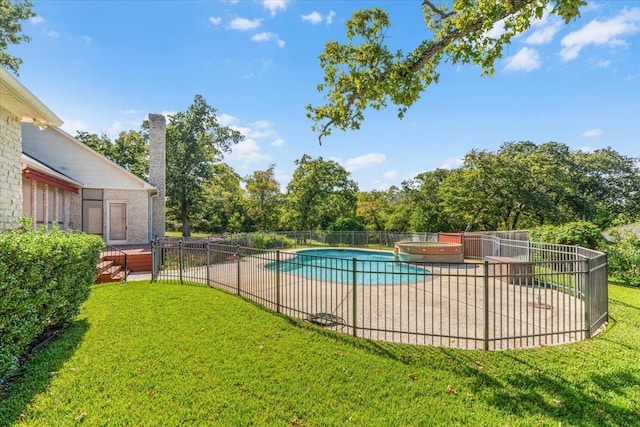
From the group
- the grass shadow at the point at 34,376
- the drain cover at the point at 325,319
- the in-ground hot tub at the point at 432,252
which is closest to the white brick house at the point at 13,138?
the grass shadow at the point at 34,376

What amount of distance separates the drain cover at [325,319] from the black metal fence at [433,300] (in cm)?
2

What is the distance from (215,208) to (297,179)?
39.7ft

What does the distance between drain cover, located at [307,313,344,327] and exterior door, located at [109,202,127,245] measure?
45.1 feet

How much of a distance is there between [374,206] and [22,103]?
3144 centimetres

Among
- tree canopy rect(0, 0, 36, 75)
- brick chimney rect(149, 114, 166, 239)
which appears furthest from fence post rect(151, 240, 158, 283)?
tree canopy rect(0, 0, 36, 75)

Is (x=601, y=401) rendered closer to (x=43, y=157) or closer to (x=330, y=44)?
(x=330, y=44)

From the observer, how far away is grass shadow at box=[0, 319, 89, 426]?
3115mm

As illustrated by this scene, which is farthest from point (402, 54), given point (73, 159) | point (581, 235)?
point (73, 159)

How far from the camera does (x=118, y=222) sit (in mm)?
15570

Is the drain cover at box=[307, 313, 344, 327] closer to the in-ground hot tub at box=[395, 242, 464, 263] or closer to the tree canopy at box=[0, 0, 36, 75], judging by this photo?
the in-ground hot tub at box=[395, 242, 464, 263]

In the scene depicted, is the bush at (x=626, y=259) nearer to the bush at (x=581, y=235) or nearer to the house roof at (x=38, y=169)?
the bush at (x=581, y=235)

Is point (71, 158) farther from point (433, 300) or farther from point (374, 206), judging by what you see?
point (374, 206)

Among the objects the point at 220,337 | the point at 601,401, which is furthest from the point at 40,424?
the point at 601,401

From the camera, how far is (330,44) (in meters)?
7.36
